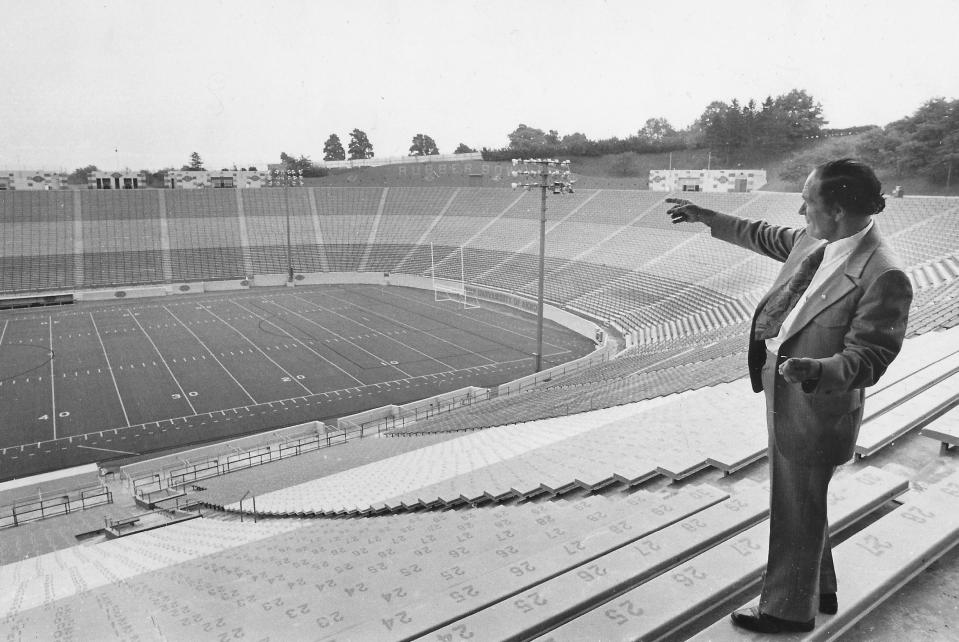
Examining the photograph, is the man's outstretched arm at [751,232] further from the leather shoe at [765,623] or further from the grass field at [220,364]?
the grass field at [220,364]

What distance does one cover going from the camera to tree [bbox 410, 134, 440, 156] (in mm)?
101375

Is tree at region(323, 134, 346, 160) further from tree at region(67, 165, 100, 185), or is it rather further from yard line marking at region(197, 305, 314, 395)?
yard line marking at region(197, 305, 314, 395)

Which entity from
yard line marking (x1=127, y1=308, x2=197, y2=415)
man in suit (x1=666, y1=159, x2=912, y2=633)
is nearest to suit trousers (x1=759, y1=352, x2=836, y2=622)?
man in suit (x1=666, y1=159, x2=912, y2=633)

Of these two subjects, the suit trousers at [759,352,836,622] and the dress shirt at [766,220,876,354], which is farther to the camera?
the suit trousers at [759,352,836,622]

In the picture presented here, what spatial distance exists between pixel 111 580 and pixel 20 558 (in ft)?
14.8

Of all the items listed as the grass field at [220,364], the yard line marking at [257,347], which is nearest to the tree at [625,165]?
the grass field at [220,364]

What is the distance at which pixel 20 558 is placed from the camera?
9.38 metres

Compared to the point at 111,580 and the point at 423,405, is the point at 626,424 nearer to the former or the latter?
the point at 111,580

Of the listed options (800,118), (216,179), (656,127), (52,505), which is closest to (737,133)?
(800,118)

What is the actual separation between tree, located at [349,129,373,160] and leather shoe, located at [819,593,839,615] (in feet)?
344

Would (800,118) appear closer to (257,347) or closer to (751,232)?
(257,347)

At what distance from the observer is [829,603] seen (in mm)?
2363

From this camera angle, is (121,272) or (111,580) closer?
(111,580)

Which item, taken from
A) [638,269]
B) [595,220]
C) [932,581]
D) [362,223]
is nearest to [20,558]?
[932,581]
